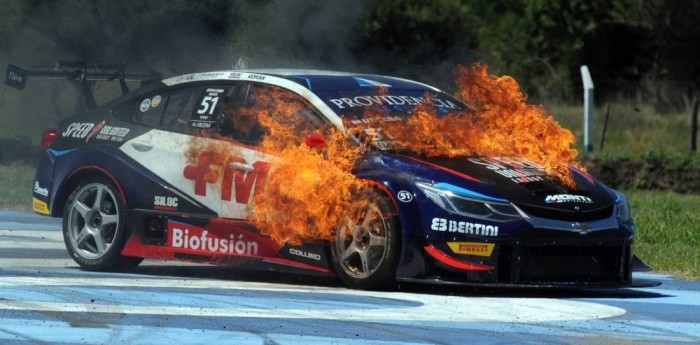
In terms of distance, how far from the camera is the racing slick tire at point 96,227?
1000 centimetres

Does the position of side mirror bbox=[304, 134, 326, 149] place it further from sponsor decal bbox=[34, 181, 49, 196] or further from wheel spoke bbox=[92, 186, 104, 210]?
sponsor decal bbox=[34, 181, 49, 196]

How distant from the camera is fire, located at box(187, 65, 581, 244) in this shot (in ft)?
29.3

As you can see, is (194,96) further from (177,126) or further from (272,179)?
(272,179)

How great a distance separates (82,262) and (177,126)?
1.15 meters

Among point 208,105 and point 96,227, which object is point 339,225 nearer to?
point 208,105

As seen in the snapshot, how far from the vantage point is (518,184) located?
8719mm

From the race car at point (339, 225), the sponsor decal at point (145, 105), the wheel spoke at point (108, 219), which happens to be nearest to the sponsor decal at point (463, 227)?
the race car at point (339, 225)

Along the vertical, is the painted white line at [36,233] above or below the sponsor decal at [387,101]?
below

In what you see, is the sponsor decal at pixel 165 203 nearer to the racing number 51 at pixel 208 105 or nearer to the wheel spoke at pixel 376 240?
the racing number 51 at pixel 208 105

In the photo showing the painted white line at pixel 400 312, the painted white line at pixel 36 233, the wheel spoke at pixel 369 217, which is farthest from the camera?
the painted white line at pixel 36 233

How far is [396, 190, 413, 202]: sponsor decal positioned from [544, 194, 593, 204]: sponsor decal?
795 millimetres

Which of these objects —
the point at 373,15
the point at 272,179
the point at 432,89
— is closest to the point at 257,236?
the point at 272,179

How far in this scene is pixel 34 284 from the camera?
9.11 meters

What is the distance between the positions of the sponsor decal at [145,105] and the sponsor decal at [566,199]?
10.1 feet
